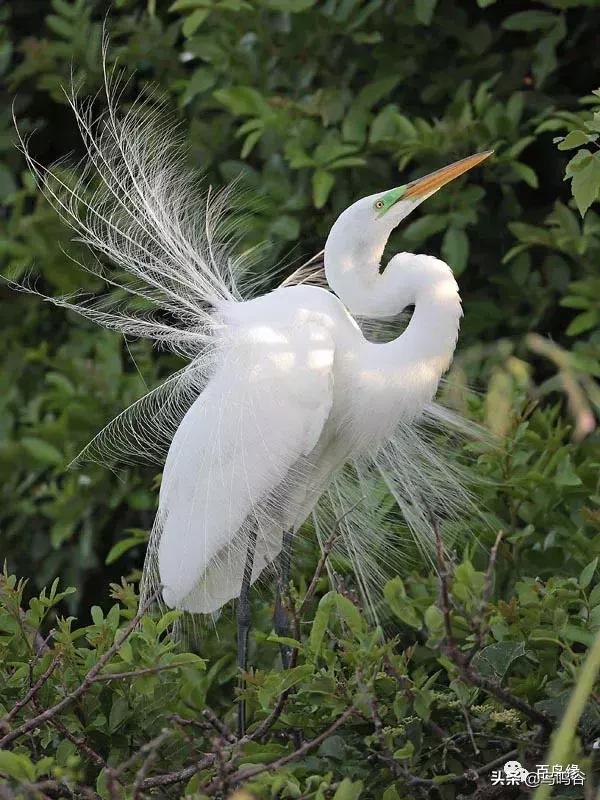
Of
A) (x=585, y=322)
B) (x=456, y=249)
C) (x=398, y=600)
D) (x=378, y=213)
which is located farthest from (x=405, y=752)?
(x=456, y=249)

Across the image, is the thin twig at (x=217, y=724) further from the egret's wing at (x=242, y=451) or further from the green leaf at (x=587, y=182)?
the green leaf at (x=587, y=182)

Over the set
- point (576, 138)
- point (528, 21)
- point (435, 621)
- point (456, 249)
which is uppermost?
point (576, 138)

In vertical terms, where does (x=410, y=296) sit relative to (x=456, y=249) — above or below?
above

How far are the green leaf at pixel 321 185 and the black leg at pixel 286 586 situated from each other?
977 millimetres

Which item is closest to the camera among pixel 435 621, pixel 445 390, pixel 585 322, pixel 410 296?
pixel 435 621

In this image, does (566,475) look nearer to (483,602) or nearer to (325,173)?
(483,602)

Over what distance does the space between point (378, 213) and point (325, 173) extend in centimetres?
99

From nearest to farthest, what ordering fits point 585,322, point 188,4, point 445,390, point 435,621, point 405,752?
point 435,621 < point 405,752 < point 445,390 < point 585,322 < point 188,4

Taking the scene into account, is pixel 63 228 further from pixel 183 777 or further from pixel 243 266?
pixel 183 777

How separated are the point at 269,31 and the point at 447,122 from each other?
1.97ft

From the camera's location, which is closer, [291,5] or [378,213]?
[378,213]

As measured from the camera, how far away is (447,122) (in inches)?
125

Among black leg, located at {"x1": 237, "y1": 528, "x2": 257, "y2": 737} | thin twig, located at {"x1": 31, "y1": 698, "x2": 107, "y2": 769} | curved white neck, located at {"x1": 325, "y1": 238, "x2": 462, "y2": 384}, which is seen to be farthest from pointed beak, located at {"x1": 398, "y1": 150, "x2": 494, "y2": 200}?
thin twig, located at {"x1": 31, "y1": 698, "x2": 107, "y2": 769}

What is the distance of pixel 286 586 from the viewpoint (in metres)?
2.33
